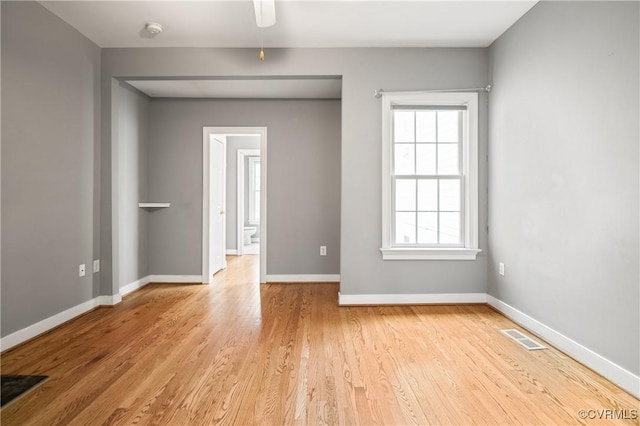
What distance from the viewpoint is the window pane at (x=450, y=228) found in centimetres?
347

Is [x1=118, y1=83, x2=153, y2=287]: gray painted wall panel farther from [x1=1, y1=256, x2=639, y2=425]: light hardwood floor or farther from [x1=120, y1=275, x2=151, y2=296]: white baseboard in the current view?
[x1=1, y1=256, x2=639, y2=425]: light hardwood floor

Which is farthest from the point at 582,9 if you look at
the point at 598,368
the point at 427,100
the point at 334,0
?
the point at 598,368

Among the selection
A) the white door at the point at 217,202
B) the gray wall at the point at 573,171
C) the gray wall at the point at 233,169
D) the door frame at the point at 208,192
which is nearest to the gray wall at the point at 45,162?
the door frame at the point at 208,192

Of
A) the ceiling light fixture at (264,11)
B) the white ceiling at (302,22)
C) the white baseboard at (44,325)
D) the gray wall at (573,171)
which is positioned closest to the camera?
the gray wall at (573,171)

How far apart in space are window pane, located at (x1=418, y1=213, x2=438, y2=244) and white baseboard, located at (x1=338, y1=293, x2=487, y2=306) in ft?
1.85

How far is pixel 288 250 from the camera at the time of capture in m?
4.44

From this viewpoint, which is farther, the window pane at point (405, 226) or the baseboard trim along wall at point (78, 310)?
the window pane at point (405, 226)

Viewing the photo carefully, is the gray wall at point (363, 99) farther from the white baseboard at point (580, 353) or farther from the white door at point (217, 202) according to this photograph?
the white door at point (217, 202)

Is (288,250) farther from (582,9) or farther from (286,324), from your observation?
(582,9)

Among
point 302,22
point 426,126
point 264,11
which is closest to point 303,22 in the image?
point 302,22

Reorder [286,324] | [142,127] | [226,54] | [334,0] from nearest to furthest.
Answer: [334,0] → [286,324] → [226,54] → [142,127]

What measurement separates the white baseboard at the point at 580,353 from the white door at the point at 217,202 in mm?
3537

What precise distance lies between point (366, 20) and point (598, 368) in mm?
A: 3029

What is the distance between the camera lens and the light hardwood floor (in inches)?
64.7
